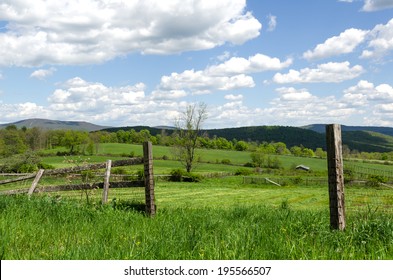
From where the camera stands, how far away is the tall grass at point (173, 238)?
4.61 meters

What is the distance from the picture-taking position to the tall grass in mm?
4605

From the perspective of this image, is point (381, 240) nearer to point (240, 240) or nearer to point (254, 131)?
point (240, 240)

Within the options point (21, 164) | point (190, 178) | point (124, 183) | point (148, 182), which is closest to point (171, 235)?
point (148, 182)

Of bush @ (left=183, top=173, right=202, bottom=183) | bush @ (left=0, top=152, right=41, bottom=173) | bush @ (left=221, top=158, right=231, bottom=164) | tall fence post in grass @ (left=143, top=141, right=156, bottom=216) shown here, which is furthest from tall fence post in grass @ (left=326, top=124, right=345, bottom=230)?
bush @ (left=221, top=158, right=231, bottom=164)

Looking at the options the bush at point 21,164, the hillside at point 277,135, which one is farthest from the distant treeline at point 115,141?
the bush at point 21,164

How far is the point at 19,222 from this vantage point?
695 cm

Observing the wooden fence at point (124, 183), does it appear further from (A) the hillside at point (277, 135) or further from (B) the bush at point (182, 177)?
(A) the hillside at point (277, 135)

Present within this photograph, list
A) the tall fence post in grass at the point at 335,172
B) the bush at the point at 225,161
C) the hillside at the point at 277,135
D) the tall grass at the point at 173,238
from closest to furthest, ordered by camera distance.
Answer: the tall grass at the point at 173,238 → the tall fence post in grass at the point at 335,172 → the bush at the point at 225,161 → the hillside at the point at 277,135

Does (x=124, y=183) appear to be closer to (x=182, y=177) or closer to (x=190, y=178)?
(x=182, y=177)

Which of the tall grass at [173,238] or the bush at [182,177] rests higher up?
the tall grass at [173,238]

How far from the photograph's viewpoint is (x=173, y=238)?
5.48 meters

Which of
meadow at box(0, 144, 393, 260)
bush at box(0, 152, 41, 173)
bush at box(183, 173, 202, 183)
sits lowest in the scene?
bush at box(183, 173, 202, 183)

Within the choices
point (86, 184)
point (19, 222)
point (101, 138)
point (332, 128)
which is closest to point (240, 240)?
point (332, 128)

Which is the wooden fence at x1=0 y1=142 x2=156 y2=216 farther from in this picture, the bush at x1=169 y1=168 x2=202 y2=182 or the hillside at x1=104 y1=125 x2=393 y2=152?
the hillside at x1=104 y1=125 x2=393 y2=152
